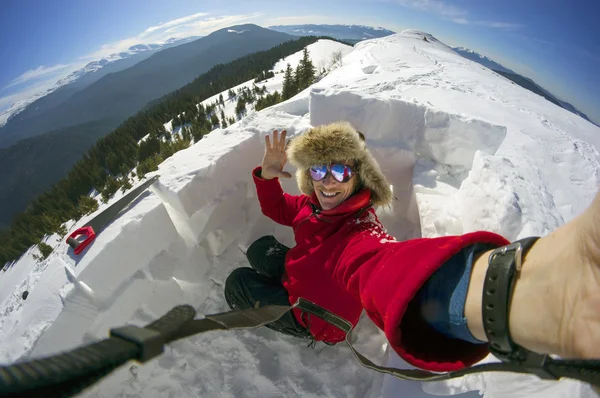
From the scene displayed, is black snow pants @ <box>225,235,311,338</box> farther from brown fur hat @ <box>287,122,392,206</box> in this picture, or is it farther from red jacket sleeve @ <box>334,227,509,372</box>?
red jacket sleeve @ <box>334,227,509,372</box>

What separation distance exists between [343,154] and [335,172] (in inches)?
5.9

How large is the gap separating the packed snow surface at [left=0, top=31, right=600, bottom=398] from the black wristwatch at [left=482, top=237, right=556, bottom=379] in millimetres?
691

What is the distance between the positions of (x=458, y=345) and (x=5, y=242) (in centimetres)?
2379

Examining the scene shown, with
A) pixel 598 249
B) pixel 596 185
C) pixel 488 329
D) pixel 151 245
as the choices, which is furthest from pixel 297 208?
pixel 596 185

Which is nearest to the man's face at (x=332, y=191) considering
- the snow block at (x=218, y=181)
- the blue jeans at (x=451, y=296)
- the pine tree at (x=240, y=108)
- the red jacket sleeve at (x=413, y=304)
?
the red jacket sleeve at (x=413, y=304)

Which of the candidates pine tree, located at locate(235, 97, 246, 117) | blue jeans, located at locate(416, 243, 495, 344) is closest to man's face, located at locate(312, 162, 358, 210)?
blue jeans, located at locate(416, 243, 495, 344)

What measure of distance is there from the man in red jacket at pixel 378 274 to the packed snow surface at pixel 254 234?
419 millimetres

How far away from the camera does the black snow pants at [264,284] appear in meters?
1.96

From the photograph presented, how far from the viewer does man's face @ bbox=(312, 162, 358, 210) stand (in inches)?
69.8

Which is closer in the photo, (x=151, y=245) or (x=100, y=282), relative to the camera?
(x=100, y=282)

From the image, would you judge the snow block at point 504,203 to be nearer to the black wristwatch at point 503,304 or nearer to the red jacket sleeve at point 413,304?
the red jacket sleeve at point 413,304

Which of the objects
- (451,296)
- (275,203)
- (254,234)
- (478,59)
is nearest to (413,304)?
(451,296)

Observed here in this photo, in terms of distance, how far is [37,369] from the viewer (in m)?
0.56

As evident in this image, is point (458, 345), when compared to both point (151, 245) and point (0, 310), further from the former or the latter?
point (0, 310)
